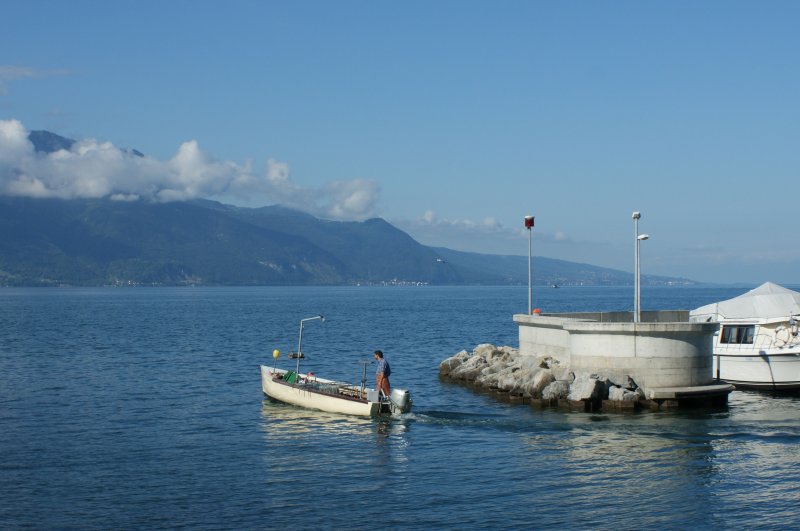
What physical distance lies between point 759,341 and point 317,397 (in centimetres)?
2276

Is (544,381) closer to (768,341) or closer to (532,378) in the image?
(532,378)

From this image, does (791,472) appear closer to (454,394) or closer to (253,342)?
(454,394)

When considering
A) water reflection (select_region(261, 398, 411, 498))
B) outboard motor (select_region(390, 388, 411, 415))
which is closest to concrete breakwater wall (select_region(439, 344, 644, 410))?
outboard motor (select_region(390, 388, 411, 415))

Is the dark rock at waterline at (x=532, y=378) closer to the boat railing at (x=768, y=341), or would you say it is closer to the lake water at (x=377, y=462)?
the lake water at (x=377, y=462)

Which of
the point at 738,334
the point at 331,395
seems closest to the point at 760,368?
the point at 738,334

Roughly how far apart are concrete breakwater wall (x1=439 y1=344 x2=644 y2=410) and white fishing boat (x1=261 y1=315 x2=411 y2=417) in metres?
7.02

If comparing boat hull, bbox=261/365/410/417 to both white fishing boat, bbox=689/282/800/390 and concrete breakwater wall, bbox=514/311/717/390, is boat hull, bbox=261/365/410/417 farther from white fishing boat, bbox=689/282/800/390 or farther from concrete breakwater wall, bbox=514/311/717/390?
white fishing boat, bbox=689/282/800/390

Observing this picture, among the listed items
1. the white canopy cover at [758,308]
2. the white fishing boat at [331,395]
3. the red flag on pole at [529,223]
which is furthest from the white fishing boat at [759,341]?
the white fishing boat at [331,395]

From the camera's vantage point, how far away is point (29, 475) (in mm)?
26562

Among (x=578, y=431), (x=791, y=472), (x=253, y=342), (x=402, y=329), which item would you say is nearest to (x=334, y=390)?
(x=578, y=431)

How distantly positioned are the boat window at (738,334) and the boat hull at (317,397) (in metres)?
19.9

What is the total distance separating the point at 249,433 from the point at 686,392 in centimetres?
1820

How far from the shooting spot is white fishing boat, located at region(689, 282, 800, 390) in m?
42.3

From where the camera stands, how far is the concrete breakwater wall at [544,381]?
36.1 m
